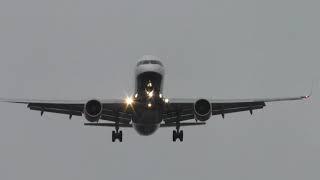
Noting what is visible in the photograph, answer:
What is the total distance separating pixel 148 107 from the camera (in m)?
34.8

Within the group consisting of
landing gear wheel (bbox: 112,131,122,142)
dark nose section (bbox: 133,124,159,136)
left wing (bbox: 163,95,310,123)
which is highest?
left wing (bbox: 163,95,310,123)

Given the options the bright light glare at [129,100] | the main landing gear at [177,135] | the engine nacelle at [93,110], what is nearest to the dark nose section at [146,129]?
the bright light glare at [129,100]

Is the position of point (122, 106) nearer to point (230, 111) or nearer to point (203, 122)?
point (203, 122)

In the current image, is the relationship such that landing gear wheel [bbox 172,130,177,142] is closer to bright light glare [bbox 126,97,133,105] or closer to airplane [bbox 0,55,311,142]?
airplane [bbox 0,55,311,142]

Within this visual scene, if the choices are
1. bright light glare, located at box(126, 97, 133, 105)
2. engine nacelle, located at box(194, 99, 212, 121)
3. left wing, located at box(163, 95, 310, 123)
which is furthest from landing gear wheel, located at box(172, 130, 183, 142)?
engine nacelle, located at box(194, 99, 212, 121)

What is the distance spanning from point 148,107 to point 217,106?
23.1 feet

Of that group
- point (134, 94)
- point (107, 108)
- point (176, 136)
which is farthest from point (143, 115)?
point (176, 136)

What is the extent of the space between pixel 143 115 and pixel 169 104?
221 centimetres

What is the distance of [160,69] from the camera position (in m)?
35.2

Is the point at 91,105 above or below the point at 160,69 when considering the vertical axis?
below

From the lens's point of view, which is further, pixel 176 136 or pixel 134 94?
pixel 176 136

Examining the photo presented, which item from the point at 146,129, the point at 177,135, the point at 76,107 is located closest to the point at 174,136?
the point at 177,135

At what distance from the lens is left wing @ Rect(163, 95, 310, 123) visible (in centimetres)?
3762

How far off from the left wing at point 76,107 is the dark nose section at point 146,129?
1.10m
